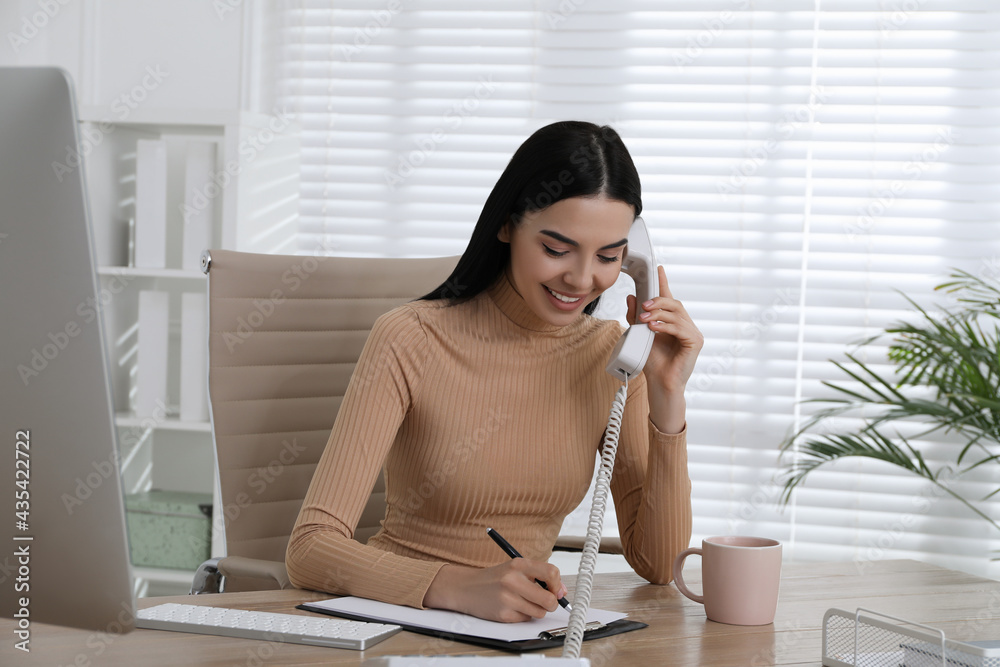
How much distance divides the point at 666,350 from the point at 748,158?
1.37m

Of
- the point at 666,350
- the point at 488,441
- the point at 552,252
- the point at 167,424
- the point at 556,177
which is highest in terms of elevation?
the point at 556,177

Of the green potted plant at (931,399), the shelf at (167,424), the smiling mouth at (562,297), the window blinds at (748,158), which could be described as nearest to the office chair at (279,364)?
the smiling mouth at (562,297)

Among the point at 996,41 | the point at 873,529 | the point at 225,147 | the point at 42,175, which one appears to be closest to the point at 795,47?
the point at 996,41

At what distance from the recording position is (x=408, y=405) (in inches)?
54.3

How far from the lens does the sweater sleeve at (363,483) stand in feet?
3.59

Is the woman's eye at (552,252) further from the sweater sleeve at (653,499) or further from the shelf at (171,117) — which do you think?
the shelf at (171,117)

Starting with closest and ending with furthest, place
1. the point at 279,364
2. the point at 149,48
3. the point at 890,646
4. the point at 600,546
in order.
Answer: the point at 890,646, the point at 600,546, the point at 279,364, the point at 149,48

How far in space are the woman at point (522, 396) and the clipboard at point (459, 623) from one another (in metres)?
0.19

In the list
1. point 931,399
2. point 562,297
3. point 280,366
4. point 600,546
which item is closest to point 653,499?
point 600,546

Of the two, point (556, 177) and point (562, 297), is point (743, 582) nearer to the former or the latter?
point (562, 297)

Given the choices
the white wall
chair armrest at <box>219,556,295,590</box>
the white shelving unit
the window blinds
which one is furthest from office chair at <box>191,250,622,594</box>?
the white wall

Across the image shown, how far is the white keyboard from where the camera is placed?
2.97ft

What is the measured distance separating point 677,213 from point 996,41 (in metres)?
0.98

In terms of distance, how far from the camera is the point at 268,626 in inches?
36.9
